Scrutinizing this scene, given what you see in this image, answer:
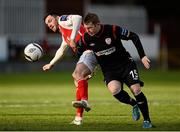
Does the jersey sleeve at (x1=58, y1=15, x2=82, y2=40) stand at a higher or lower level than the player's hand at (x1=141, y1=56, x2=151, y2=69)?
higher

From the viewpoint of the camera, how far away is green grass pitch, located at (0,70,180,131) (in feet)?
44.5

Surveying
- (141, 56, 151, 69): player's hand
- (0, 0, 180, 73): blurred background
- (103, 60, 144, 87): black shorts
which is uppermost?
(141, 56, 151, 69): player's hand

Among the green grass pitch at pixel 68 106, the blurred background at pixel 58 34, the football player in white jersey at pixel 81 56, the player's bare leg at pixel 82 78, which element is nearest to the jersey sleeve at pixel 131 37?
the football player in white jersey at pixel 81 56

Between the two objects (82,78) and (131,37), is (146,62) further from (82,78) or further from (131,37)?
(82,78)

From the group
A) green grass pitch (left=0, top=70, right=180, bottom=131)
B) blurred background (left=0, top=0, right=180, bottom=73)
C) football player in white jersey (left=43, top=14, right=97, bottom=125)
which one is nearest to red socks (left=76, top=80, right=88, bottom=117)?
football player in white jersey (left=43, top=14, right=97, bottom=125)

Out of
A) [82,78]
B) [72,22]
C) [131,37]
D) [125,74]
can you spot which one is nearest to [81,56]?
[82,78]

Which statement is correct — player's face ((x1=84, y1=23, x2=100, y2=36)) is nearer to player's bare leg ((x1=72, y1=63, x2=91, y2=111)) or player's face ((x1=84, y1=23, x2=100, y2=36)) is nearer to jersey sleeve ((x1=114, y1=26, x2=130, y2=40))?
jersey sleeve ((x1=114, y1=26, x2=130, y2=40))

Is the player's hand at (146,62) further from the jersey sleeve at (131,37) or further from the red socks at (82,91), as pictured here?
the red socks at (82,91)

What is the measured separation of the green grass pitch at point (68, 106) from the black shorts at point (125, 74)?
0.71m

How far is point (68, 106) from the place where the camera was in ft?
60.3

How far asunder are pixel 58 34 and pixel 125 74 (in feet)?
82.9

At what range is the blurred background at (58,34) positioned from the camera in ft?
120

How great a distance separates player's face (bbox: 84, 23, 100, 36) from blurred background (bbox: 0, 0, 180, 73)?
22.1 metres

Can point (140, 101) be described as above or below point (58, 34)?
above
